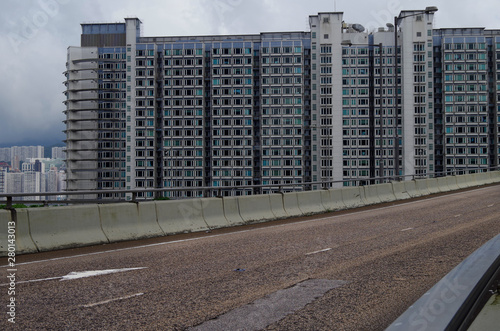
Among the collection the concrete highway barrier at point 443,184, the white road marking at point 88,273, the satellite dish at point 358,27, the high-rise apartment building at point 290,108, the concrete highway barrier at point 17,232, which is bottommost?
the white road marking at point 88,273

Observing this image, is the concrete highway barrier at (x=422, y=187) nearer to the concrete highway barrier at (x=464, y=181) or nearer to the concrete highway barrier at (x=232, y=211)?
the concrete highway barrier at (x=464, y=181)

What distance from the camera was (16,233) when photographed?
33.0 ft

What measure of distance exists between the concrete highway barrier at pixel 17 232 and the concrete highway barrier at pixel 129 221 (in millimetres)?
1896

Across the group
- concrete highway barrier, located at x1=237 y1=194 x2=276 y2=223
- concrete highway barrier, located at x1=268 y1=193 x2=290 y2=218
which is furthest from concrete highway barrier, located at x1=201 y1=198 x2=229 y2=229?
concrete highway barrier, located at x1=268 y1=193 x2=290 y2=218

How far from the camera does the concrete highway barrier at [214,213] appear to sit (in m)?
14.5

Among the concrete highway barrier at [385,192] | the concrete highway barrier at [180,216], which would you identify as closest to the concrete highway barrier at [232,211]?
the concrete highway barrier at [180,216]

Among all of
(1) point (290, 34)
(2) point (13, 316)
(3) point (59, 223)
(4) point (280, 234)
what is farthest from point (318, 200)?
(1) point (290, 34)

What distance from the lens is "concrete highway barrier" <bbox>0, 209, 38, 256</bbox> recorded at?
9844 millimetres

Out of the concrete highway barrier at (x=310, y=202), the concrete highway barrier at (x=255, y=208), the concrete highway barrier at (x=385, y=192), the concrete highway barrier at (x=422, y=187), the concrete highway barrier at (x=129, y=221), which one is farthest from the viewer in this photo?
the concrete highway barrier at (x=422, y=187)

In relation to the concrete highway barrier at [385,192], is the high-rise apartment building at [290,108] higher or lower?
higher

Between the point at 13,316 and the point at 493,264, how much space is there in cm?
485

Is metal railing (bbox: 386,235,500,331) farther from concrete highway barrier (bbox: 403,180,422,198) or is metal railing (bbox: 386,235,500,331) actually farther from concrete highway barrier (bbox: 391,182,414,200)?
concrete highway barrier (bbox: 403,180,422,198)

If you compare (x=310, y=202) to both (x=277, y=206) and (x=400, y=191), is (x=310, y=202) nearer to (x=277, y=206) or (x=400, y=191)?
(x=277, y=206)

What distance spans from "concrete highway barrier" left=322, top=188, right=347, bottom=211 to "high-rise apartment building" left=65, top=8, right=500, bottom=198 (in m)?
102
